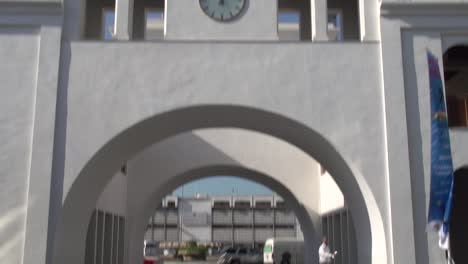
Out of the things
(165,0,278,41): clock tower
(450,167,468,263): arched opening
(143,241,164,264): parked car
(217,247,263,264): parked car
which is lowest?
(217,247,263,264): parked car

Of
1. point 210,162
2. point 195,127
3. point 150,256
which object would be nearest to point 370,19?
point 195,127

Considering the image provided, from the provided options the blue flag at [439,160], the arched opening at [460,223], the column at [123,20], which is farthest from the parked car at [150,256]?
the blue flag at [439,160]

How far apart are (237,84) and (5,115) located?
4.82m

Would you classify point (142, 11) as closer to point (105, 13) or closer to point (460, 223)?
point (105, 13)

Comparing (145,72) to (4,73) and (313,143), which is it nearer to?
(4,73)

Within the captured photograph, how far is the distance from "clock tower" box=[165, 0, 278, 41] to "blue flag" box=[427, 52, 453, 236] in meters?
3.41

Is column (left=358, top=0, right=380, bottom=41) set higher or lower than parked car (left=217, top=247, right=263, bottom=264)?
higher

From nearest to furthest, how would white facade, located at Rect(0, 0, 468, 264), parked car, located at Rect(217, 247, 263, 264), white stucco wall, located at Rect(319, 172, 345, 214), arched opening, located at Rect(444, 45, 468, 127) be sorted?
white facade, located at Rect(0, 0, 468, 264)
arched opening, located at Rect(444, 45, 468, 127)
white stucco wall, located at Rect(319, 172, 345, 214)
parked car, located at Rect(217, 247, 263, 264)

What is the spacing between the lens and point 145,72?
13.1 metres

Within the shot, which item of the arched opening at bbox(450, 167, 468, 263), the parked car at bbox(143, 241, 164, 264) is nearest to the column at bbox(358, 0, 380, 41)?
the arched opening at bbox(450, 167, 468, 263)

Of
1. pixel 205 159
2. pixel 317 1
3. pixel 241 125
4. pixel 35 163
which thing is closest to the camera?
pixel 35 163

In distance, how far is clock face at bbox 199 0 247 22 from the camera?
44.0ft

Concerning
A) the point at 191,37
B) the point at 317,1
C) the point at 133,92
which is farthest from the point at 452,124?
the point at 133,92

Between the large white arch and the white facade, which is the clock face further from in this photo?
the large white arch
